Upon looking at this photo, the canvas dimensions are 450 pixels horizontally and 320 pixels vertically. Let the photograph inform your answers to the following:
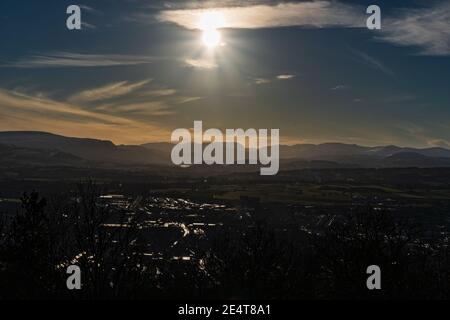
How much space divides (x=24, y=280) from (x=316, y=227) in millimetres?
69935

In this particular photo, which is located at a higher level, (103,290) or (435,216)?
(435,216)

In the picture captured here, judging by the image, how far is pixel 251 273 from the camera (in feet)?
93.1

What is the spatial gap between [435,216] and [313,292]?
318 feet

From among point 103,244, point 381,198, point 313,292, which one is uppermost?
point 381,198

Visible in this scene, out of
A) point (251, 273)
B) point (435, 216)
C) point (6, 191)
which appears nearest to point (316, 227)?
point (435, 216)

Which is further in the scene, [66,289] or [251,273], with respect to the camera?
[251,273]

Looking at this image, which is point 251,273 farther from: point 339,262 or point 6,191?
point 6,191

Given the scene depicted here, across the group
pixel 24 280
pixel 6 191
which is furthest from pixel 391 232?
pixel 6 191

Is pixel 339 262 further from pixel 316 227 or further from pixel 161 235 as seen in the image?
pixel 316 227
